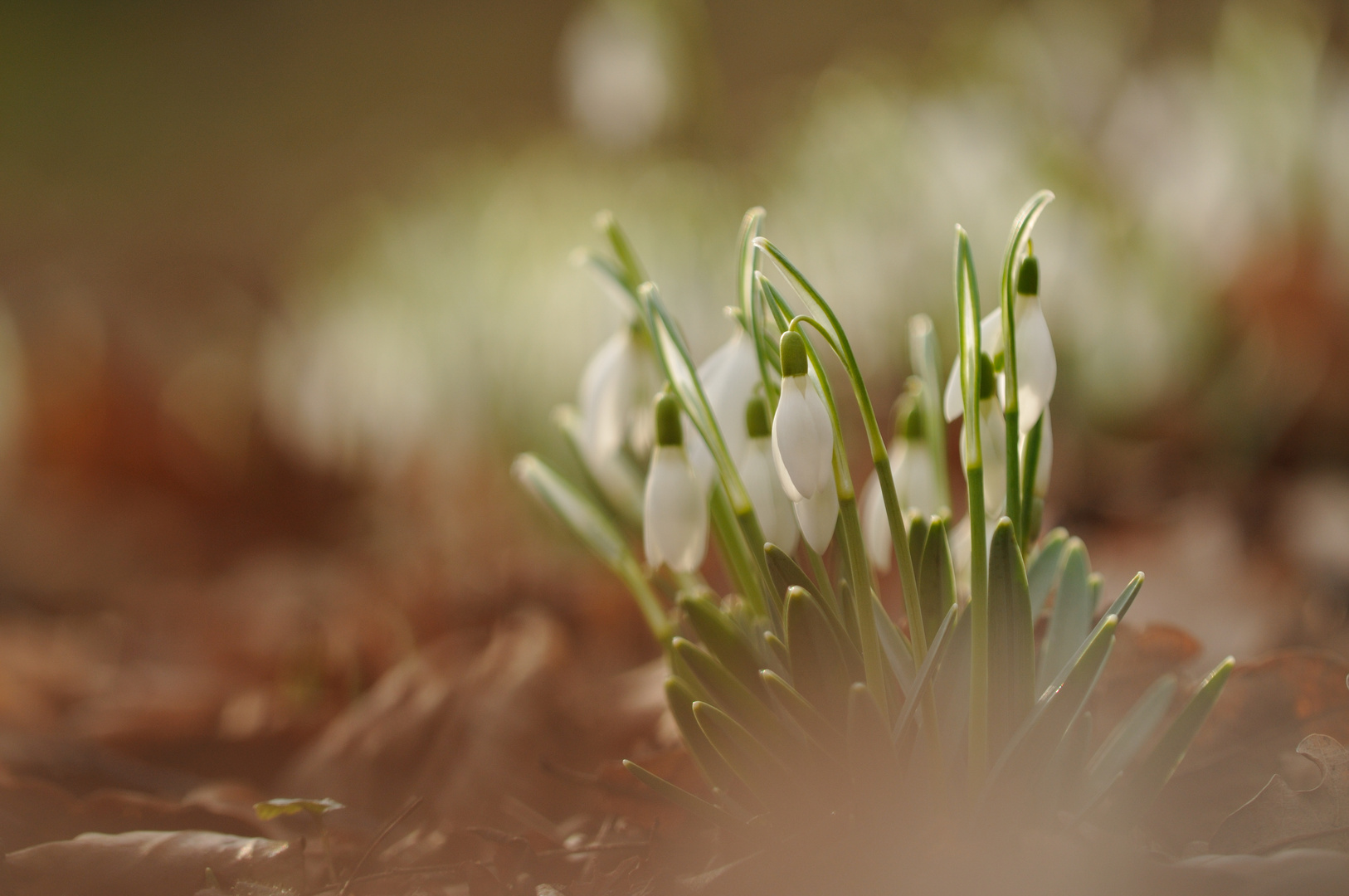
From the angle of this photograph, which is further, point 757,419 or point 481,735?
point 481,735

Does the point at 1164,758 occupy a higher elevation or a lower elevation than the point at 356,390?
lower

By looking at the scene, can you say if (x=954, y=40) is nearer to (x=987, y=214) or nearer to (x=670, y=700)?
(x=987, y=214)

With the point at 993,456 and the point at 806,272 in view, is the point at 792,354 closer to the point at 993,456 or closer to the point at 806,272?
the point at 993,456

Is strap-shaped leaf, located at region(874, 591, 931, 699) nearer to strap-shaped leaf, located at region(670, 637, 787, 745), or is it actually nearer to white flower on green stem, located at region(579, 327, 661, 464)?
strap-shaped leaf, located at region(670, 637, 787, 745)

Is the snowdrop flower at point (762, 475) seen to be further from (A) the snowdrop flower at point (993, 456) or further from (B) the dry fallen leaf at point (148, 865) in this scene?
(B) the dry fallen leaf at point (148, 865)

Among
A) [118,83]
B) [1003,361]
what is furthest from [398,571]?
[118,83]

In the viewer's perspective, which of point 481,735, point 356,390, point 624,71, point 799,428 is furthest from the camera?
point 624,71

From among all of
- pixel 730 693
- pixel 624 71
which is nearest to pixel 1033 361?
pixel 730 693

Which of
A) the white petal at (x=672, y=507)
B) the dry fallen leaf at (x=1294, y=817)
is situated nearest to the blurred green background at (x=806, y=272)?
the dry fallen leaf at (x=1294, y=817)
